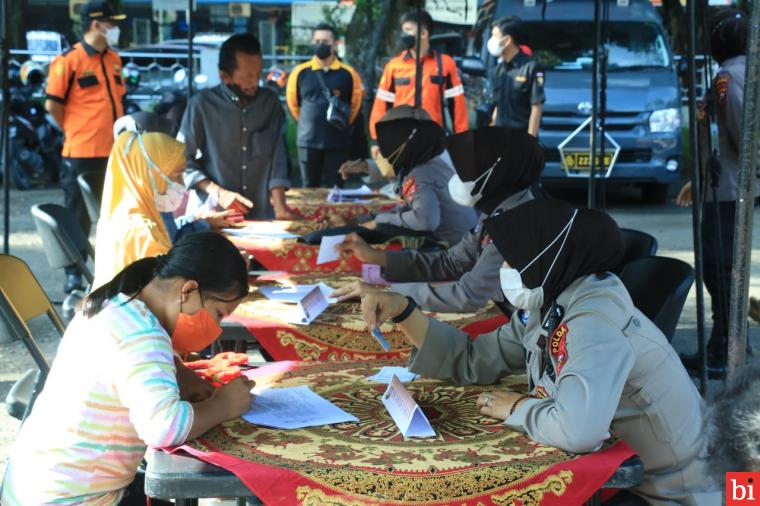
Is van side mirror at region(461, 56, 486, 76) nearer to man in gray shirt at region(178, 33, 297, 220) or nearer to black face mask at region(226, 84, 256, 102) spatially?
man in gray shirt at region(178, 33, 297, 220)

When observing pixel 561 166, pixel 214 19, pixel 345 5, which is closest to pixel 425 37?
pixel 561 166

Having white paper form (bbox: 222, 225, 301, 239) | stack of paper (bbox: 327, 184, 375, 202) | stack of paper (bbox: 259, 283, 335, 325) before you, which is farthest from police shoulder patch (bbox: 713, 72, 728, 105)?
stack of paper (bbox: 259, 283, 335, 325)

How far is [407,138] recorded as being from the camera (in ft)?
16.7

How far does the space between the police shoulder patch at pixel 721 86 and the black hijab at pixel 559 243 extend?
9.44ft

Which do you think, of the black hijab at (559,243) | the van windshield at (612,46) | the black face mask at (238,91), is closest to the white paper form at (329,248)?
the black hijab at (559,243)

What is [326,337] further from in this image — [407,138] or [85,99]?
[85,99]

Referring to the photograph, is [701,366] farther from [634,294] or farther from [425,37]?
[425,37]

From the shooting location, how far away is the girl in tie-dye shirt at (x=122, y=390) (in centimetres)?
217

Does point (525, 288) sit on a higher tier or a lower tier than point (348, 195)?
higher

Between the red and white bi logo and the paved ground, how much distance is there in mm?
2782

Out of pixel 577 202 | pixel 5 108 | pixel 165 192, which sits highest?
pixel 5 108

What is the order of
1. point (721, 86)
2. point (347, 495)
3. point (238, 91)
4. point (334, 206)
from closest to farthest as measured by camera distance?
point (347, 495) < point (721, 86) < point (238, 91) < point (334, 206)

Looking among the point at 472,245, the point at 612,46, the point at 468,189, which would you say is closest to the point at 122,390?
the point at 468,189

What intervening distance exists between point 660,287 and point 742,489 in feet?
5.83
